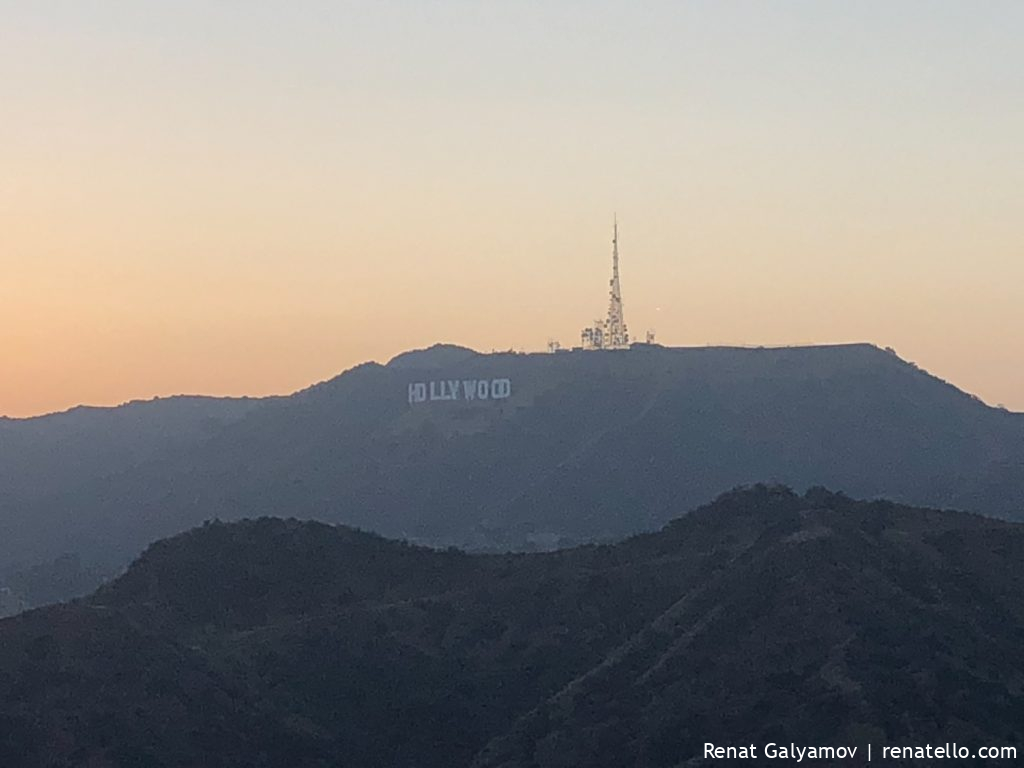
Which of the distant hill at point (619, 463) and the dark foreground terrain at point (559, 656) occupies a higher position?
the distant hill at point (619, 463)

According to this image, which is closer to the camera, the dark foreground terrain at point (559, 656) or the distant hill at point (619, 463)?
the dark foreground terrain at point (559, 656)

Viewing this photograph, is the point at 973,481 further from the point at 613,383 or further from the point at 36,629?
the point at 36,629

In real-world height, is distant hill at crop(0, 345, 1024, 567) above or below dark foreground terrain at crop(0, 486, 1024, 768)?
above

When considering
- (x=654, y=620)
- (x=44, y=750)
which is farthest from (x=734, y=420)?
(x=44, y=750)

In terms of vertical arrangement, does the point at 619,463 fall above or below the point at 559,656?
above

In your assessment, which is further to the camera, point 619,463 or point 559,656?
point 619,463

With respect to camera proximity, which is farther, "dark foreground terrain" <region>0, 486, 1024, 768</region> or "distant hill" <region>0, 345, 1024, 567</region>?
"distant hill" <region>0, 345, 1024, 567</region>

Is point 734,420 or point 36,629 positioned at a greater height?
point 734,420

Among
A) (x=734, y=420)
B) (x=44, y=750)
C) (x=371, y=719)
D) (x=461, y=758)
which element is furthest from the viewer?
(x=734, y=420)
